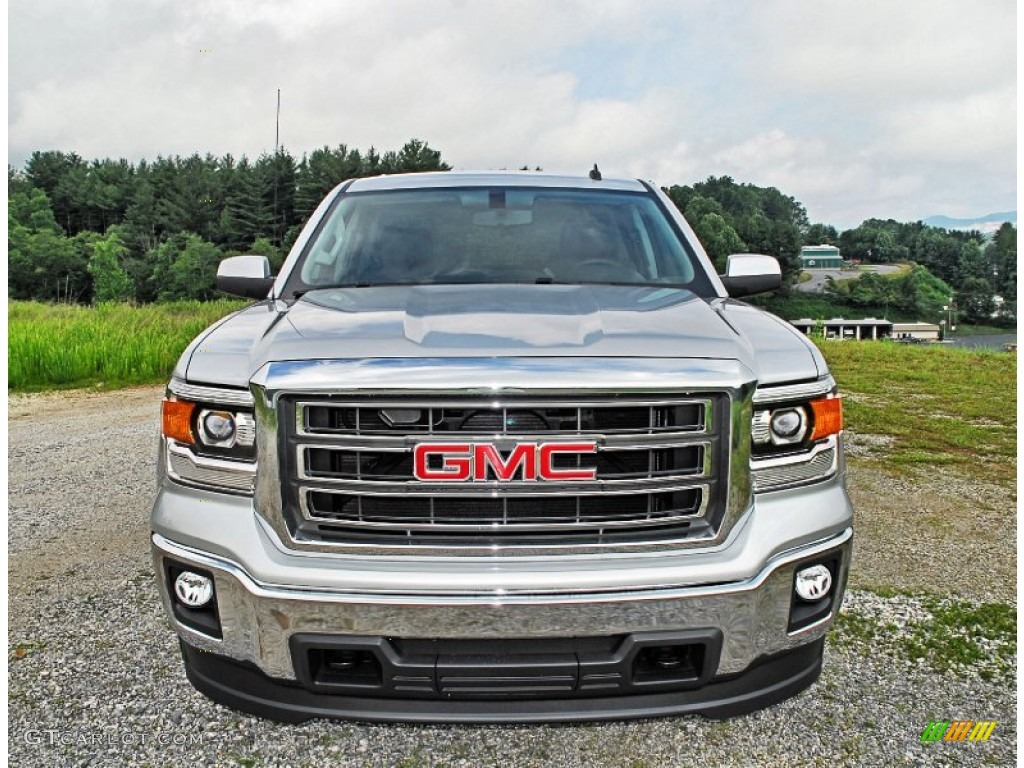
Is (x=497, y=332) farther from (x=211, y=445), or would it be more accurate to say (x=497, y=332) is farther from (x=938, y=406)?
(x=938, y=406)

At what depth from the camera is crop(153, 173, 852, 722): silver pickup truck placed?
205 centimetres

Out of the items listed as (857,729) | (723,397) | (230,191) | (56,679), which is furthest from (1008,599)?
(230,191)

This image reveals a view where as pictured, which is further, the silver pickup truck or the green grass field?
the green grass field

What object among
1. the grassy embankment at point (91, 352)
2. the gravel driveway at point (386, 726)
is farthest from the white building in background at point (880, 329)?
the gravel driveway at point (386, 726)

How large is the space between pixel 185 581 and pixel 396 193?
2.13 metres

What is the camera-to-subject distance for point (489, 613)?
2.04 meters

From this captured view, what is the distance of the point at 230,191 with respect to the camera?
96.2m

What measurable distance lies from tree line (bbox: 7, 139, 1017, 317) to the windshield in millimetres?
63167

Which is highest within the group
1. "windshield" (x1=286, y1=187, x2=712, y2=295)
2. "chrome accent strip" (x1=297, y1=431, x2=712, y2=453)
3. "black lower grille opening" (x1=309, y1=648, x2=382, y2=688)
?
"windshield" (x1=286, y1=187, x2=712, y2=295)

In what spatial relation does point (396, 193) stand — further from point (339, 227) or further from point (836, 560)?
point (836, 560)

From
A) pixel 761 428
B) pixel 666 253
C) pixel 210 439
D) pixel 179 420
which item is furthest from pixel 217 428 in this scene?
pixel 666 253

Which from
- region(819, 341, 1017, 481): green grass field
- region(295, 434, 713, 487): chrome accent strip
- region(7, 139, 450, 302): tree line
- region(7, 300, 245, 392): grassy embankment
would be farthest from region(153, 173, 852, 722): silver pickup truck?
region(7, 139, 450, 302): tree line

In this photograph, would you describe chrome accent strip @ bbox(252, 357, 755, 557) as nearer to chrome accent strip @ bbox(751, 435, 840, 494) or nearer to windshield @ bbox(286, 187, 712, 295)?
chrome accent strip @ bbox(751, 435, 840, 494)

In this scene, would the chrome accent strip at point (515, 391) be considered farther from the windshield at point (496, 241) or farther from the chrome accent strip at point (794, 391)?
the windshield at point (496, 241)
